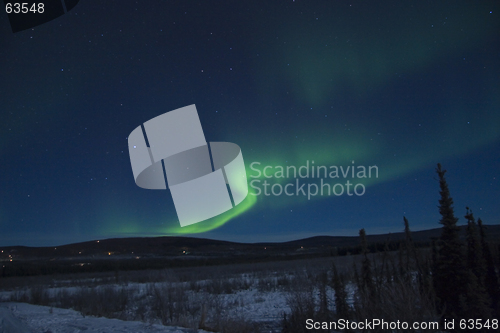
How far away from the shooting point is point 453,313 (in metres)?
9.52

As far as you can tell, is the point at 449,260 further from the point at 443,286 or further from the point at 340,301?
the point at 340,301

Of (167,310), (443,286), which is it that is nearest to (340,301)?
(443,286)

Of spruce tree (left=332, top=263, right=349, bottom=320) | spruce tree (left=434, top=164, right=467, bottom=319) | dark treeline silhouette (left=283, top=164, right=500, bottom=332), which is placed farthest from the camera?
spruce tree (left=434, top=164, right=467, bottom=319)

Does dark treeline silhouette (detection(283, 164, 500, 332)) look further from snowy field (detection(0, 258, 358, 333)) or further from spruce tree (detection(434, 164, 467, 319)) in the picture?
snowy field (detection(0, 258, 358, 333))

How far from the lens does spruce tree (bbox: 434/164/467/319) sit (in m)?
9.66

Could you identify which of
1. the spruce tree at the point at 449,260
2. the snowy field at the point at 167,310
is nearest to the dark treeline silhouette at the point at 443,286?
the spruce tree at the point at 449,260

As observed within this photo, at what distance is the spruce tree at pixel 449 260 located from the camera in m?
9.66

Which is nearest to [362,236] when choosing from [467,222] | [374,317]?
[374,317]

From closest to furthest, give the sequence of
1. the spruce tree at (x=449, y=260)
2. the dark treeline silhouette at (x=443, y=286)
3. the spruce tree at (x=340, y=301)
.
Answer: the dark treeline silhouette at (x=443, y=286) → the spruce tree at (x=340, y=301) → the spruce tree at (x=449, y=260)

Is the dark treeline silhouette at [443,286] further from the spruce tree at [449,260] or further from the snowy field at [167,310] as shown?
the snowy field at [167,310]

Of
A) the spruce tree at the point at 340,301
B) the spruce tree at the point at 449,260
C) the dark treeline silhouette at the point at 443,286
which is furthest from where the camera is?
the spruce tree at the point at 449,260

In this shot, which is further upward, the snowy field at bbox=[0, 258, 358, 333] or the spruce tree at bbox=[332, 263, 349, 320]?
the spruce tree at bbox=[332, 263, 349, 320]

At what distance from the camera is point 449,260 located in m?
9.85

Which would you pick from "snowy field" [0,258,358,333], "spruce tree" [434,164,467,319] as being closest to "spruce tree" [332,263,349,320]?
"snowy field" [0,258,358,333]
